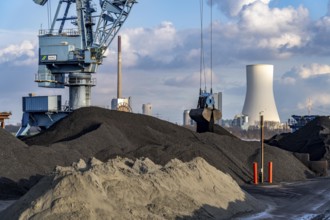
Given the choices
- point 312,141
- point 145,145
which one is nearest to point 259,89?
point 312,141

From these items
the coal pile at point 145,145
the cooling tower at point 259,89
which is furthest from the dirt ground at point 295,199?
the cooling tower at point 259,89

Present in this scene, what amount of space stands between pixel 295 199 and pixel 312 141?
84.0 feet

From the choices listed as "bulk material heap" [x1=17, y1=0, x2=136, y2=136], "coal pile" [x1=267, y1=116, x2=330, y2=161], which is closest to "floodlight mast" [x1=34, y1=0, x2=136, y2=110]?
"bulk material heap" [x1=17, y1=0, x2=136, y2=136]

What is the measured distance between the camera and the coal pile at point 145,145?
2620 centimetres

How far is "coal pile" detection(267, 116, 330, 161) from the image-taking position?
43219 mm

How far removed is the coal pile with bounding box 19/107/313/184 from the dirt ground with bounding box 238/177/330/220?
2181 millimetres

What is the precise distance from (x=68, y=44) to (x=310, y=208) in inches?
1250

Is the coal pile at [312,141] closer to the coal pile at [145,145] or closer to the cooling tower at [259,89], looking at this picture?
the coal pile at [145,145]

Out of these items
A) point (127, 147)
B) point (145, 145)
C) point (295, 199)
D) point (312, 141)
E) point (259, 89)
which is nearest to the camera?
point (295, 199)

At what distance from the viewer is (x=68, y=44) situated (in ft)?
155

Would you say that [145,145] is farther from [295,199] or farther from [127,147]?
[295,199]

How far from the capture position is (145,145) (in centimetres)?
3164

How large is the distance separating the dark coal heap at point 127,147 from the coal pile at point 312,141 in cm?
761

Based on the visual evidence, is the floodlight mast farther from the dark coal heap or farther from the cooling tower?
the cooling tower
